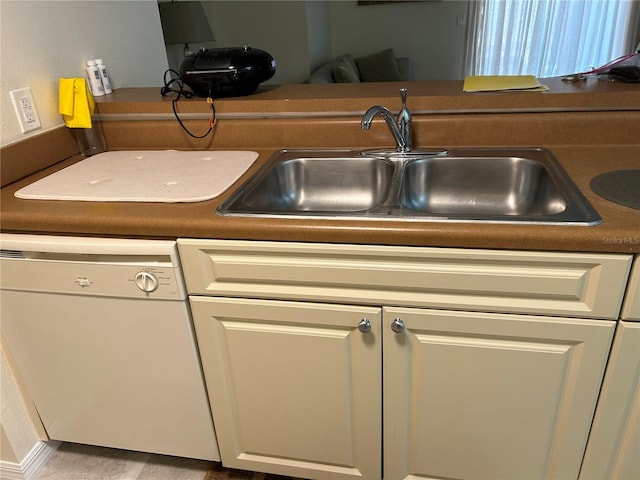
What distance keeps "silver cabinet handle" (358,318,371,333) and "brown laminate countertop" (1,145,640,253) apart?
18 cm

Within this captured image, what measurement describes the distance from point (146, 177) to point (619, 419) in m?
1.26

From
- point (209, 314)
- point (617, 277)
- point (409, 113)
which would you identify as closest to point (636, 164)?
point (617, 277)

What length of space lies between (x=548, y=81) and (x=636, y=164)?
18.3 inches

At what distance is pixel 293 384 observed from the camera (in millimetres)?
1188

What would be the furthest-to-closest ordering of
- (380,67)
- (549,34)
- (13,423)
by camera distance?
1. (380,67)
2. (549,34)
3. (13,423)

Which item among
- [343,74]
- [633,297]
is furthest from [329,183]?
[343,74]

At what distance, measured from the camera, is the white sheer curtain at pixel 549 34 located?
162 inches

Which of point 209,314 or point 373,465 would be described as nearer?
point 209,314

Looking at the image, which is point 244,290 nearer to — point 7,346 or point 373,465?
point 373,465

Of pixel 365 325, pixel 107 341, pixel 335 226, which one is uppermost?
pixel 335 226

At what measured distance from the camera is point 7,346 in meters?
1.33

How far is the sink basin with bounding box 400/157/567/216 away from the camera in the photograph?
1297mm

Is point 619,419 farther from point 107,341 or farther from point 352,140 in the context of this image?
point 107,341

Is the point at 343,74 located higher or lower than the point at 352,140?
lower
